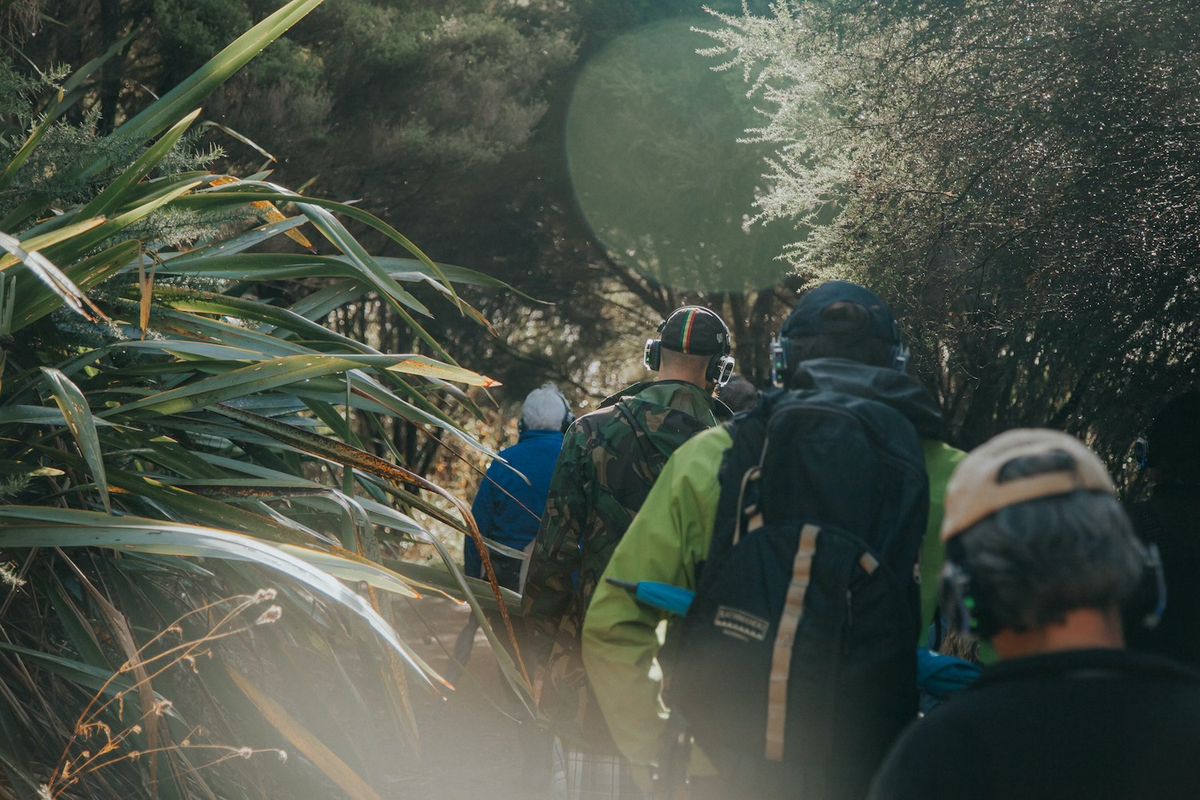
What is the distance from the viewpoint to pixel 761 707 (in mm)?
2070

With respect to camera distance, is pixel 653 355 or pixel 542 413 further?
pixel 542 413

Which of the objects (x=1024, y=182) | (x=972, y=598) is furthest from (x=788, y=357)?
(x=1024, y=182)

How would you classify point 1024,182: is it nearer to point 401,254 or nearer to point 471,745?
point 471,745

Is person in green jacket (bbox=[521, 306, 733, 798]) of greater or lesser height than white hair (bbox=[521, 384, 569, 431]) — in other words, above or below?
above

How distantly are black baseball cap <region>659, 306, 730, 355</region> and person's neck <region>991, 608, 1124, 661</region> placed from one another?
8.02 feet

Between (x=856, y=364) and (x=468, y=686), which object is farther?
(x=468, y=686)

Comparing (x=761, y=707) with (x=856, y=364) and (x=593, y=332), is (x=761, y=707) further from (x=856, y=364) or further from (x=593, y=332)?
(x=593, y=332)

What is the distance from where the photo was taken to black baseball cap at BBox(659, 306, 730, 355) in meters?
3.85

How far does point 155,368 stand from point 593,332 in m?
15.2

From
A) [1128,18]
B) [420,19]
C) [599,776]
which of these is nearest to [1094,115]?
[1128,18]

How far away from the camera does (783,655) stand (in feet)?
6.69

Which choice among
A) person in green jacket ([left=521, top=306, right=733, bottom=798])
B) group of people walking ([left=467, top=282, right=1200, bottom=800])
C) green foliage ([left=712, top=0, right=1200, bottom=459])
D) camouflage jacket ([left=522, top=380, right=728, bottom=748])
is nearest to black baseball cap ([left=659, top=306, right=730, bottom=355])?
person in green jacket ([left=521, top=306, right=733, bottom=798])

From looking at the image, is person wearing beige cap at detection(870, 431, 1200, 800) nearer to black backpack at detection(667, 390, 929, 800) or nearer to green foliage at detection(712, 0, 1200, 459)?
black backpack at detection(667, 390, 929, 800)

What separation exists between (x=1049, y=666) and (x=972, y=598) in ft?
0.44
